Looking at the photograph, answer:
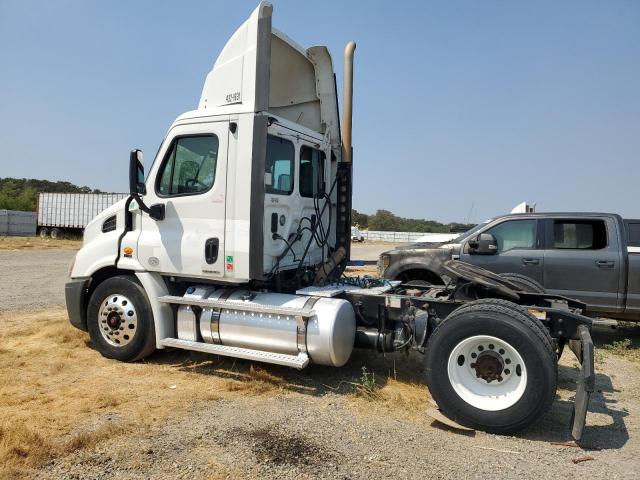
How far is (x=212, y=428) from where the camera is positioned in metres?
3.96

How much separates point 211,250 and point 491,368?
3.08 metres

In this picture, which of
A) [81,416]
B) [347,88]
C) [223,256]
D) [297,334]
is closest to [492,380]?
[297,334]

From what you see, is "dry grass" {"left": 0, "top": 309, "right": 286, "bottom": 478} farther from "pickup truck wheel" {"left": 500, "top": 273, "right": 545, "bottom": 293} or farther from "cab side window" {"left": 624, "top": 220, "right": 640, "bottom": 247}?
"cab side window" {"left": 624, "top": 220, "right": 640, "bottom": 247}

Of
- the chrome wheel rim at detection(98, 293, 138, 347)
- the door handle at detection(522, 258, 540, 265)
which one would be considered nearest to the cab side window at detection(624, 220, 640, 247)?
the door handle at detection(522, 258, 540, 265)

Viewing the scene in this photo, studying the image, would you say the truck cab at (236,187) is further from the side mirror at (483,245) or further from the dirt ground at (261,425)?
the side mirror at (483,245)

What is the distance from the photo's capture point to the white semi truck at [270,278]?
164 inches

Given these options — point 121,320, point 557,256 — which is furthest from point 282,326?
point 557,256

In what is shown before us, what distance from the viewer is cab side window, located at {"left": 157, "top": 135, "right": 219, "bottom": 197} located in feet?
17.8

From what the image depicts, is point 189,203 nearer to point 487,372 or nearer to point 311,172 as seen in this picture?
point 311,172

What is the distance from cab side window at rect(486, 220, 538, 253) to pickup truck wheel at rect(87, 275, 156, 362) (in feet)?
17.8

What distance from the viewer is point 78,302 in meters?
6.09

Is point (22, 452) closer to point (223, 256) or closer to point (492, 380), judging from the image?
point (223, 256)

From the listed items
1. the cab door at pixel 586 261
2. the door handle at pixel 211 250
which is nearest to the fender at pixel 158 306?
the door handle at pixel 211 250

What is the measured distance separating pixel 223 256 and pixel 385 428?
2444 mm
